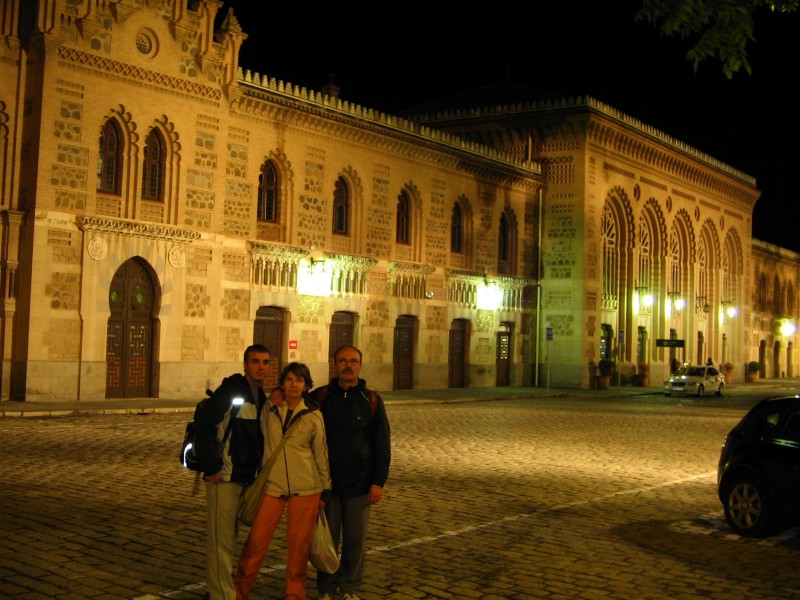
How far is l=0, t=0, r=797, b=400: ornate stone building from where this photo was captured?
24.5 metres

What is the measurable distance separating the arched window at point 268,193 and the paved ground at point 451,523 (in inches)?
468

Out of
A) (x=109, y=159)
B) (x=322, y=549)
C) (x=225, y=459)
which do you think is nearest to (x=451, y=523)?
(x=322, y=549)

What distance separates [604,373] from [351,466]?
121 feet

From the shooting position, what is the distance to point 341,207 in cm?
3331

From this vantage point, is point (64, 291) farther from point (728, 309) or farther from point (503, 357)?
point (728, 309)

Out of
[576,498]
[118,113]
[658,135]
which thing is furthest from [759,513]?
[658,135]

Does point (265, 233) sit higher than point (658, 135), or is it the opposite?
point (658, 135)

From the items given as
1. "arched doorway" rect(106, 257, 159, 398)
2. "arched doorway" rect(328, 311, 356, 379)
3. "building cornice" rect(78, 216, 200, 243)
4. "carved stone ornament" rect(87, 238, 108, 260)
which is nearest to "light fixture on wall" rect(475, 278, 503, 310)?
"arched doorway" rect(328, 311, 356, 379)

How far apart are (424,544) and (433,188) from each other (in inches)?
1117

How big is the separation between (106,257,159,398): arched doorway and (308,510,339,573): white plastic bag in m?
19.8

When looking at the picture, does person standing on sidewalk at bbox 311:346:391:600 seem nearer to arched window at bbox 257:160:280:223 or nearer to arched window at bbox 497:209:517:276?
arched window at bbox 257:160:280:223

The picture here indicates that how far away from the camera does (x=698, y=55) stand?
7680mm

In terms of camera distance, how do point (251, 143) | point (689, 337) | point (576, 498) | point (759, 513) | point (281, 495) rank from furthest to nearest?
point (689, 337) → point (251, 143) → point (576, 498) → point (759, 513) → point (281, 495)

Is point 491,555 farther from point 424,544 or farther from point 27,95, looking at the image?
point 27,95
